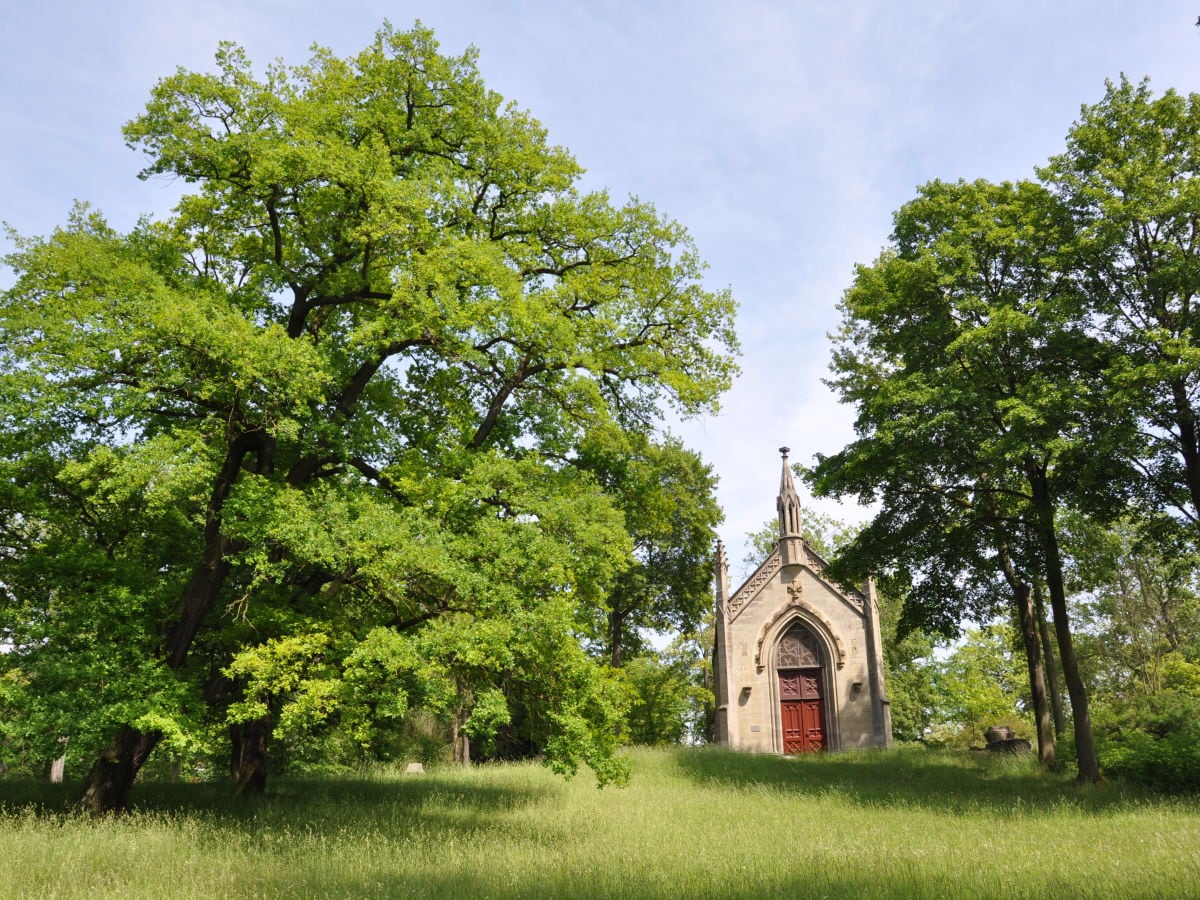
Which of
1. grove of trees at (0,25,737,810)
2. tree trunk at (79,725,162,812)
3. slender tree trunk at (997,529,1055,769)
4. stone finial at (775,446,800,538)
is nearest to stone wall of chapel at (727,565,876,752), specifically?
stone finial at (775,446,800,538)

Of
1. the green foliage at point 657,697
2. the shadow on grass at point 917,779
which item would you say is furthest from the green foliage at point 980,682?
the shadow on grass at point 917,779

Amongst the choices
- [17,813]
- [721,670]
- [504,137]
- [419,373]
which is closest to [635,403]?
[419,373]

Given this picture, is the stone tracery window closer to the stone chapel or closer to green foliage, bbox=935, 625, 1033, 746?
the stone chapel

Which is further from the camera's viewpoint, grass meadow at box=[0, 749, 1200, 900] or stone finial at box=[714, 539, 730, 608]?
stone finial at box=[714, 539, 730, 608]

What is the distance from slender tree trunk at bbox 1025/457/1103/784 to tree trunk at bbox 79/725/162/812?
17900mm

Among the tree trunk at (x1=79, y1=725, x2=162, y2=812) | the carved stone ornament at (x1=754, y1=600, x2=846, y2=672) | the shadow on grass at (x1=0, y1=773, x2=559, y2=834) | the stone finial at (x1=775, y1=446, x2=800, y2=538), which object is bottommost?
the shadow on grass at (x1=0, y1=773, x2=559, y2=834)

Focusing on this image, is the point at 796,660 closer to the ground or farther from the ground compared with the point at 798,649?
closer to the ground

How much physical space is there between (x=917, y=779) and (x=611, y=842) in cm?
1138

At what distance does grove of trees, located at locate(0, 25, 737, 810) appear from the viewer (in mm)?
10812

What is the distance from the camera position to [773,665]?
31969 millimetres

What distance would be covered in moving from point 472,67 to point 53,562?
10986mm

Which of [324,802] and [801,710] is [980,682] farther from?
[324,802]

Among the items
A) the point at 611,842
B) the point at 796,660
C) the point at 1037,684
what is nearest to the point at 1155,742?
the point at 1037,684

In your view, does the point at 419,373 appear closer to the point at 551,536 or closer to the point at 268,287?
the point at 268,287
